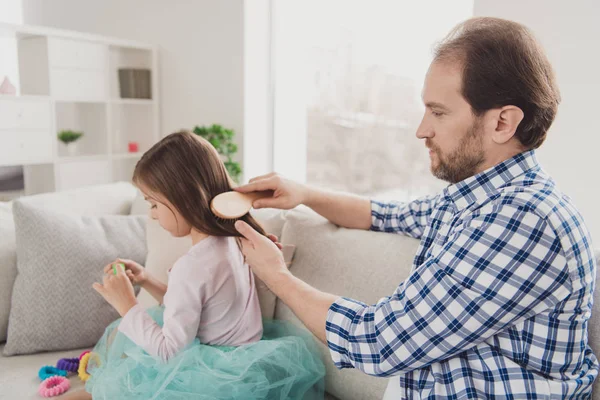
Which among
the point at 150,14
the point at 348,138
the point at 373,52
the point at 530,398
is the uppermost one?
the point at 150,14

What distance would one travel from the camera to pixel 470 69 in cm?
101

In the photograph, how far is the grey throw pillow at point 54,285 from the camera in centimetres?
171

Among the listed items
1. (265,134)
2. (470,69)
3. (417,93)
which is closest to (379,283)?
(470,69)

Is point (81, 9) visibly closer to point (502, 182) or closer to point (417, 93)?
point (417, 93)

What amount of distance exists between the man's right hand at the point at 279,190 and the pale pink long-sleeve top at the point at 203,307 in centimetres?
15

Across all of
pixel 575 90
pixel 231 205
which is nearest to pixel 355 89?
pixel 575 90

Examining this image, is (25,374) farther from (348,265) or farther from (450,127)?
(450,127)

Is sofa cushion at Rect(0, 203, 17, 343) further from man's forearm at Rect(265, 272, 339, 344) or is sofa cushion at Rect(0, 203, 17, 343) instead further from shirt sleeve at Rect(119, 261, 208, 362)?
man's forearm at Rect(265, 272, 339, 344)

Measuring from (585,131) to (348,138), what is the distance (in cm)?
144

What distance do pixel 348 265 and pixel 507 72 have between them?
2.34 ft

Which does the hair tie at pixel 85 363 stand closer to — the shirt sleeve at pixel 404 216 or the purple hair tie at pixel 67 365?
the purple hair tie at pixel 67 365

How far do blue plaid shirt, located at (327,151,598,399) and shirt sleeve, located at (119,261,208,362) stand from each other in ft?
1.35

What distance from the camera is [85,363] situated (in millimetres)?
1623

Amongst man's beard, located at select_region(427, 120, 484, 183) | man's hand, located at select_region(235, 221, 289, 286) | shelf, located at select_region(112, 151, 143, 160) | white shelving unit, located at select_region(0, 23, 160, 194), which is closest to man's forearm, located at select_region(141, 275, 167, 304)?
man's hand, located at select_region(235, 221, 289, 286)
